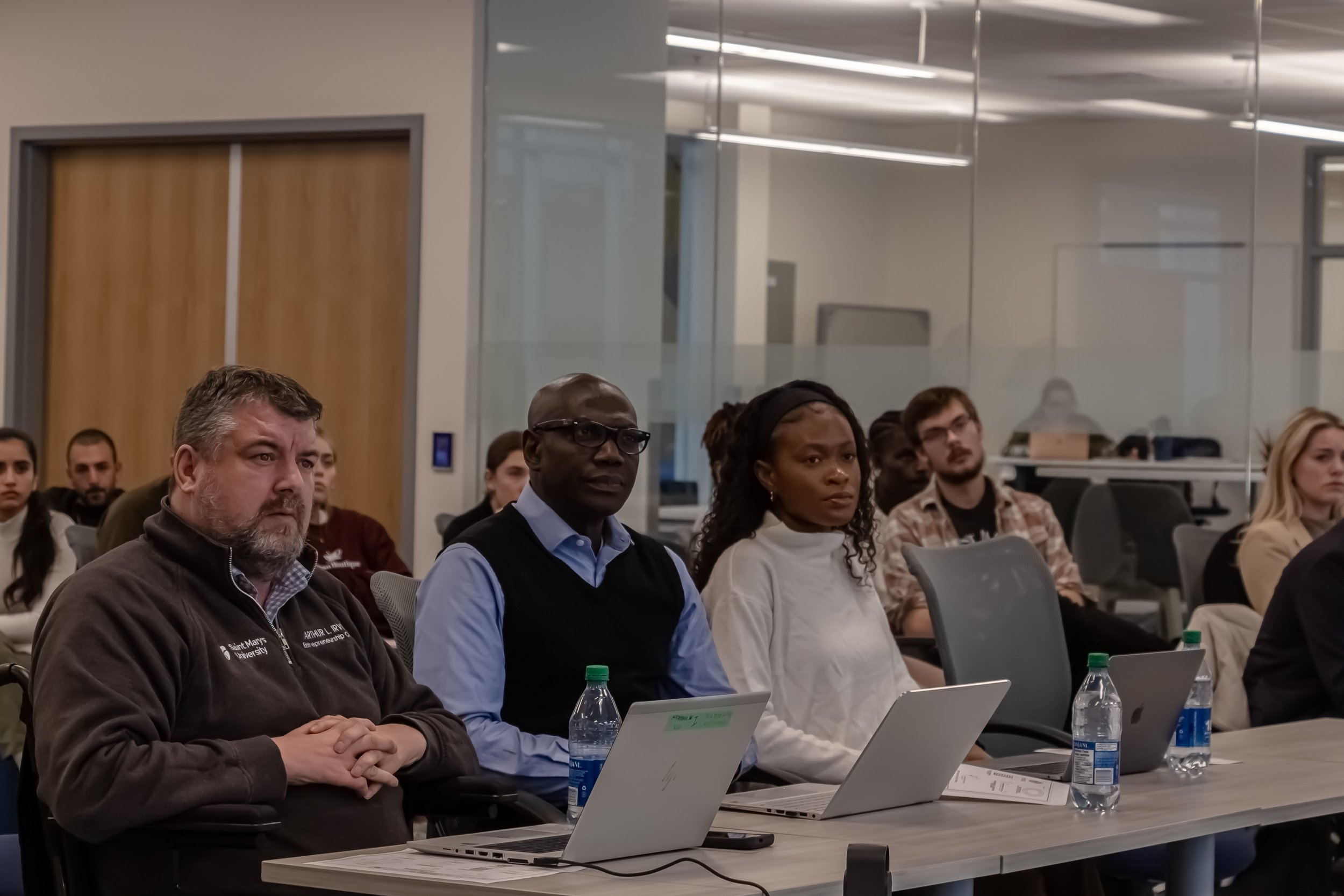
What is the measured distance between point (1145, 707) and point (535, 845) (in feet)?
3.84

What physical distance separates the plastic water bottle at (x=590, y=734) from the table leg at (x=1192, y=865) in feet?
2.97

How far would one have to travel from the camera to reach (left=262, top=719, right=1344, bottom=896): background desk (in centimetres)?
204

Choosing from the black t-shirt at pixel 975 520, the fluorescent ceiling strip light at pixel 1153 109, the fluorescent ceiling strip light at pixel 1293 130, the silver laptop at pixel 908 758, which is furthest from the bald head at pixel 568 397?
the fluorescent ceiling strip light at pixel 1293 130

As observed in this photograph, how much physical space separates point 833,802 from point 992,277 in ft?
14.2

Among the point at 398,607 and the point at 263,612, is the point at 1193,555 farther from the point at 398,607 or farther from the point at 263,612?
the point at 263,612

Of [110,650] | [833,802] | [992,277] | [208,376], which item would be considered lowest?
[833,802]

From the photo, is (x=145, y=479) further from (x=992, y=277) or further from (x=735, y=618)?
(x=735, y=618)

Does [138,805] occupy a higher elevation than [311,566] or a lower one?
lower

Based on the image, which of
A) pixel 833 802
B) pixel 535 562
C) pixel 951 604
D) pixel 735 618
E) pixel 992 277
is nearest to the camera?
pixel 833 802

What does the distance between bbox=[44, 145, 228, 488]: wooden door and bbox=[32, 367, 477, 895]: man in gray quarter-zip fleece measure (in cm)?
512

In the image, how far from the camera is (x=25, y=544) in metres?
5.55

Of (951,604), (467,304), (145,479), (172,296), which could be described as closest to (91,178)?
(172,296)

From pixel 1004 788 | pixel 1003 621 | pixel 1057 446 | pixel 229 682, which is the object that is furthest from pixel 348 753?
pixel 1057 446

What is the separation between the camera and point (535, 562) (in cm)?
311
